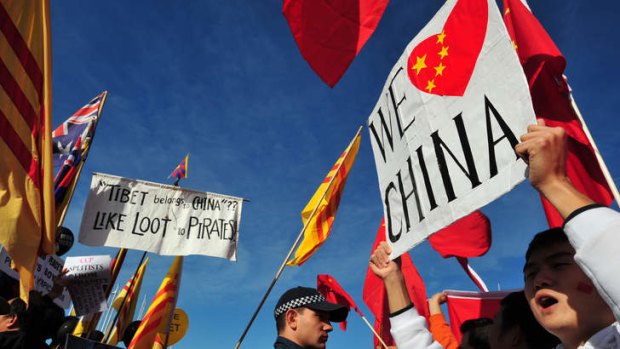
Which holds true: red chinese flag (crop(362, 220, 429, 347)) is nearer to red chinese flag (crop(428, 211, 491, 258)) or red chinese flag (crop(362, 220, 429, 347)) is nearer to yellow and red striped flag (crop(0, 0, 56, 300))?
red chinese flag (crop(428, 211, 491, 258))

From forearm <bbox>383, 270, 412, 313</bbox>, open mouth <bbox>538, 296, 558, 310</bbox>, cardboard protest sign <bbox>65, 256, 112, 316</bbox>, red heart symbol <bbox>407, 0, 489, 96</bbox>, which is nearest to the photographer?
open mouth <bbox>538, 296, 558, 310</bbox>

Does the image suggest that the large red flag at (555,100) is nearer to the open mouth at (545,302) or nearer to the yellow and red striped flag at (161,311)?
the open mouth at (545,302)

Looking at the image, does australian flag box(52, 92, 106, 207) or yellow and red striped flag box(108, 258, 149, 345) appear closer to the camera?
australian flag box(52, 92, 106, 207)

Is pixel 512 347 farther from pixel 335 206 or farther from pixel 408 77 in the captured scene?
pixel 335 206

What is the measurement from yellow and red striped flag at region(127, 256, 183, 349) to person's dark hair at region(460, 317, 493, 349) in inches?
203

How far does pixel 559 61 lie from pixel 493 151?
2.18m

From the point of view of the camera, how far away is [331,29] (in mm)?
4016

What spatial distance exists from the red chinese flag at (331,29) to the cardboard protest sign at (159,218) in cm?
438

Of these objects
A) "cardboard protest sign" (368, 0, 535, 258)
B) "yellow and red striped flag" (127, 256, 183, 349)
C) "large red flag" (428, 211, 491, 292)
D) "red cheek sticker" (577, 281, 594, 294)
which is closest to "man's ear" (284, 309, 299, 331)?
"cardboard protest sign" (368, 0, 535, 258)

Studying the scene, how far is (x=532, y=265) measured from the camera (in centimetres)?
145

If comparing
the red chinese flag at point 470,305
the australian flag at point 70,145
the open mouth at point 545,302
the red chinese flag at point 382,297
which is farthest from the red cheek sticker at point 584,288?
the australian flag at point 70,145

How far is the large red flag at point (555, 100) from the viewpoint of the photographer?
138 inches

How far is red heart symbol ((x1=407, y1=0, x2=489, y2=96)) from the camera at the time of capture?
2287 millimetres

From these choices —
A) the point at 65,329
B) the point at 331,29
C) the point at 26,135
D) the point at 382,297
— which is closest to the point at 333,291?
the point at 382,297
